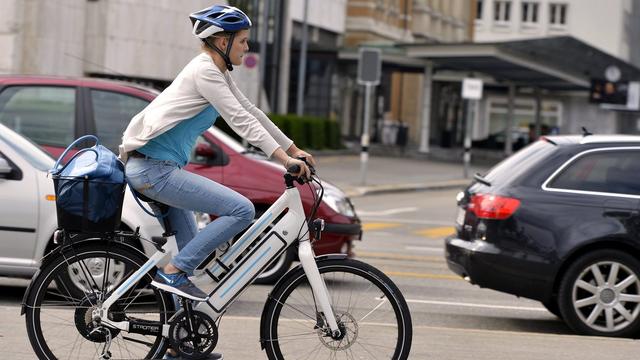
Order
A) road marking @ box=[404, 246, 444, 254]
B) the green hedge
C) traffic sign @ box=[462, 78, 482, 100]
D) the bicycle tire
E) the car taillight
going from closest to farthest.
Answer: the bicycle tire, the car taillight, road marking @ box=[404, 246, 444, 254], traffic sign @ box=[462, 78, 482, 100], the green hedge

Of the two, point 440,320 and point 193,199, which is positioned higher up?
point 193,199

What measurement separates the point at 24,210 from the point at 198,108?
3503 mm

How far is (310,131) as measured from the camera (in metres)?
42.3

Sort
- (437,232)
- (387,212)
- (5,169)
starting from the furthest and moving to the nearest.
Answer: (387,212)
(437,232)
(5,169)

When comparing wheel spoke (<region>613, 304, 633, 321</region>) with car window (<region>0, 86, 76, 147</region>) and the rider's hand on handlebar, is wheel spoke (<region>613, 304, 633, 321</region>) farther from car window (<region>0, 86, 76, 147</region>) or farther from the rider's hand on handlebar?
car window (<region>0, 86, 76, 147</region>)

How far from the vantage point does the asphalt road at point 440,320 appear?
24.1 ft

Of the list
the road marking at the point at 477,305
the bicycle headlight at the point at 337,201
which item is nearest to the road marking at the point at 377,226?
the bicycle headlight at the point at 337,201

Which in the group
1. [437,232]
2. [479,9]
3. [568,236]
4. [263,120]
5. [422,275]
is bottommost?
[437,232]

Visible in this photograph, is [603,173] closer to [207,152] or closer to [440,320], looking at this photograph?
[440,320]

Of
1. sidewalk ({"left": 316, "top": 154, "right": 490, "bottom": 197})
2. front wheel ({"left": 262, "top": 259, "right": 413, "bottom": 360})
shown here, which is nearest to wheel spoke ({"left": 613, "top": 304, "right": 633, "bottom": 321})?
front wheel ({"left": 262, "top": 259, "right": 413, "bottom": 360})

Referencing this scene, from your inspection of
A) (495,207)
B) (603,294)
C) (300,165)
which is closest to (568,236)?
(603,294)

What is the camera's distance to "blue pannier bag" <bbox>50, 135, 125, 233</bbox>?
227 inches

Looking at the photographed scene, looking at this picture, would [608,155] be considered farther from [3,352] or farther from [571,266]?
[3,352]

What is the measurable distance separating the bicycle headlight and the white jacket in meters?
5.59
